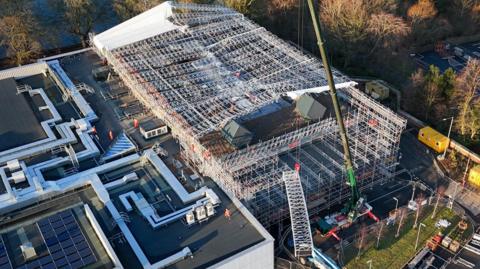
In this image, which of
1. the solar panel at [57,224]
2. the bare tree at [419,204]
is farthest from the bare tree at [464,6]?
the solar panel at [57,224]

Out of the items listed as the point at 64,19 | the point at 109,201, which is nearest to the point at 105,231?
the point at 109,201

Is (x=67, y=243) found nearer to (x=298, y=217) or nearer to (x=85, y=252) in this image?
(x=85, y=252)

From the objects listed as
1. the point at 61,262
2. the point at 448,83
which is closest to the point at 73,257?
the point at 61,262

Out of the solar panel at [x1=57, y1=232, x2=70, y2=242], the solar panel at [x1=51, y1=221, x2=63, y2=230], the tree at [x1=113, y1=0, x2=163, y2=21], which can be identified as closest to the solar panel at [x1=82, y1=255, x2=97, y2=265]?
the solar panel at [x1=57, y1=232, x2=70, y2=242]

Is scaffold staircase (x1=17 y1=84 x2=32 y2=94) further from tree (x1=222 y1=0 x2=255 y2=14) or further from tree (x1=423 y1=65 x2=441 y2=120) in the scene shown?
tree (x1=423 y1=65 x2=441 y2=120)

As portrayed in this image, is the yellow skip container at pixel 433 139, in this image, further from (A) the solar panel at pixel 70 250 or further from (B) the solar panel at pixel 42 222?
(B) the solar panel at pixel 42 222
